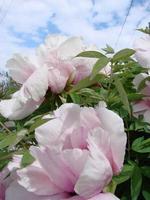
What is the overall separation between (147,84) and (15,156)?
20cm

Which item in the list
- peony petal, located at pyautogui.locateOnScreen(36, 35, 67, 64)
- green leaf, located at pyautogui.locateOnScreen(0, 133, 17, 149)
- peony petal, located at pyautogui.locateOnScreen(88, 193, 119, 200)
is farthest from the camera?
peony petal, located at pyautogui.locateOnScreen(36, 35, 67, 64)

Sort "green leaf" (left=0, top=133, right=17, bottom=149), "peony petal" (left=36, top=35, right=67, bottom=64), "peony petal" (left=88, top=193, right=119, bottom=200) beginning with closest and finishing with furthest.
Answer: "peony petal" (left=88, top=193, right=119, bottom=200)
"green leaf" (left=0, top=133, right=17, bottom=149)
"peony petal" (left=36, top=35, right=67, bottom=64)

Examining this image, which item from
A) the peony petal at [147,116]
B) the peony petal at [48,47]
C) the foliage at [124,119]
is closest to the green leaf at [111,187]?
the foliage at [124,119]

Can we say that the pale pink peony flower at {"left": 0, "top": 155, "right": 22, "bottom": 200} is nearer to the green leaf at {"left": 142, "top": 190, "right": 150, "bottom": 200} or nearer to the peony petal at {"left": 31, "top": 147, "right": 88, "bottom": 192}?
the peony petal at {"left": 31, "top": 147, "right": 88, "bottom": 192}


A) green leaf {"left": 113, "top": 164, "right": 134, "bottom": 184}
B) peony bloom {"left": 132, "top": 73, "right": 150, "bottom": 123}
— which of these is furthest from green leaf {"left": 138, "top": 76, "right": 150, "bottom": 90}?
green leaf {"left": 113, "top": 164, "right": 134, "bottom": 184}

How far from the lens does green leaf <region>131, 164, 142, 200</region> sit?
53 cm

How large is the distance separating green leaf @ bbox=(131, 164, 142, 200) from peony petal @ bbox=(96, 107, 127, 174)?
0.03 meters

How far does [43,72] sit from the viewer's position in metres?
0.67

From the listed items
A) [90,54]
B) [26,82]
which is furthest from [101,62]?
[26,82]

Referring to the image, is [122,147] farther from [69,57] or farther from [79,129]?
[69,57]

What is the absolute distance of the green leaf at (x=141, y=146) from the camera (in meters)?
0.56

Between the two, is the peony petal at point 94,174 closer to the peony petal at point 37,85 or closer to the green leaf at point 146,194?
the green leaf at point 146,194

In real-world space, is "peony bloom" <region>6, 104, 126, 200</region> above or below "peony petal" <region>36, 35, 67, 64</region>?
below

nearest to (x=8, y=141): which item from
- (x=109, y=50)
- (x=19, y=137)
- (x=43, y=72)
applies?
(x=19, y=137)
